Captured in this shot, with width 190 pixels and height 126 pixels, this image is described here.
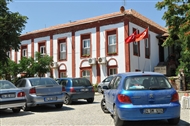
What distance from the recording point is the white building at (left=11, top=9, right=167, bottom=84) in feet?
83.7

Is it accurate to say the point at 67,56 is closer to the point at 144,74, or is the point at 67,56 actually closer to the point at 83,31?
the point at 83,31

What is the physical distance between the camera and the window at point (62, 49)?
98.7 ft

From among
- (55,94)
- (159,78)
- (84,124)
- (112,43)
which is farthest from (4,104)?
(112,43)

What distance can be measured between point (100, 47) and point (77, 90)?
12671 mm

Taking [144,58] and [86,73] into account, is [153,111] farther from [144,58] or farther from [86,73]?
[86,73]

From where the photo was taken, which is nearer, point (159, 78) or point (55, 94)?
point (159, 78)

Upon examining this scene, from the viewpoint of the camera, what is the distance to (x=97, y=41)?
88.4 ft

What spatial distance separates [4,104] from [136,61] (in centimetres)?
1731

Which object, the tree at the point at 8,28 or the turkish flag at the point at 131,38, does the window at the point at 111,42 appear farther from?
the tree at the point at 8,28

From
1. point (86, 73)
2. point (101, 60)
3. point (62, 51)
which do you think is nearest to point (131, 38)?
point (101, 60)

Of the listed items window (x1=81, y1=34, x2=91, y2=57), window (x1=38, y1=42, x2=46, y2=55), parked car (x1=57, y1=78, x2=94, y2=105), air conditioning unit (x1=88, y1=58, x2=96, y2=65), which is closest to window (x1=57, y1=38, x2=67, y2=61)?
window (x1=81, y1=34, x2=91, y2=57)

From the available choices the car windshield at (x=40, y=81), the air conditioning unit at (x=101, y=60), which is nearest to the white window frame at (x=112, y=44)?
the air conditioning unit at (x=101, y=60)

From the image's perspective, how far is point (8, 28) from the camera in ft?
55.2

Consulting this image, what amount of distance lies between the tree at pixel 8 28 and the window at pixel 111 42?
Result: 10.9 meters
